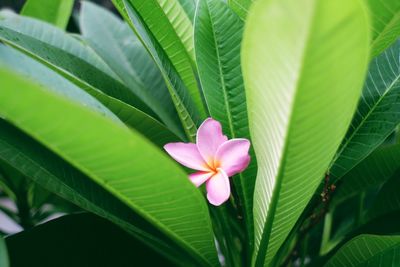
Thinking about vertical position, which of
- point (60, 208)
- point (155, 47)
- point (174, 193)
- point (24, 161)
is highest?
point (60, 208)

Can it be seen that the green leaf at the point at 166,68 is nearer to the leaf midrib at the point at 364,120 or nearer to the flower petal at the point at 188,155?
the flower petal at the point at 188,155

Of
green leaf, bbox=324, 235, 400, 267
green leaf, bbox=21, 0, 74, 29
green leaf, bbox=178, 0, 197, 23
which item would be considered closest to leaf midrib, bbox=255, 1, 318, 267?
green leaf, bbox=324, 235, 400, 267

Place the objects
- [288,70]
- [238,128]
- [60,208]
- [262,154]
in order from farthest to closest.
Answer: [60,208] < [238,128] < [262,154] < [288,70]

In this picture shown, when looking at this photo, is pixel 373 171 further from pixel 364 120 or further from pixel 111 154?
pixel 111 154

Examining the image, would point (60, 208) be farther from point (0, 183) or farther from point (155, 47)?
point (155, 47)

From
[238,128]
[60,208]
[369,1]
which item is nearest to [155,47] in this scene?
[238,128]

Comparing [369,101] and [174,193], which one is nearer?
[174,193]

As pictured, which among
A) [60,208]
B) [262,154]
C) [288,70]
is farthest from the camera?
[60,208]
